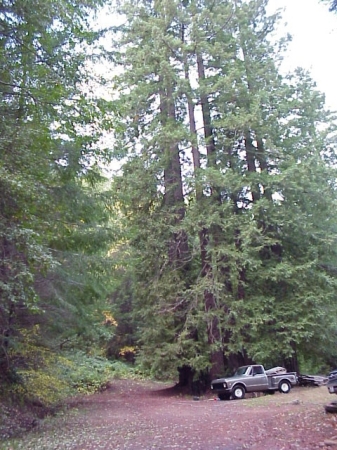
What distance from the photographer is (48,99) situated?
7.34 metres

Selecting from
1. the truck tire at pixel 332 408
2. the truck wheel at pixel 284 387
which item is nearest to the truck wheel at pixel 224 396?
the truck wheel at pixel 284 387

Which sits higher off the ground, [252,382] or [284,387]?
[252,382]

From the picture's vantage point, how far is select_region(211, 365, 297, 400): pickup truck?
15.6m

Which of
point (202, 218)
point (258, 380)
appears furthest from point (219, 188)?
point (258, 380)

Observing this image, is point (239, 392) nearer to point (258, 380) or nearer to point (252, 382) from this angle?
point (252, 382)

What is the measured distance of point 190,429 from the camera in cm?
906

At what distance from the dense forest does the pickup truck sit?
0.71 m

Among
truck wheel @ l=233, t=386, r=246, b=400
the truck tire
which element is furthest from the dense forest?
the truck tire

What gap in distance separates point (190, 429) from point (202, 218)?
9661 millimetres

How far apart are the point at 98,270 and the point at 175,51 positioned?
1282 centimetres

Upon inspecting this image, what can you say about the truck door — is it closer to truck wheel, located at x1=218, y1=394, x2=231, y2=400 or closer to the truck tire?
truck wheel, located at x1=218, y1=394, x2=231, y2=400

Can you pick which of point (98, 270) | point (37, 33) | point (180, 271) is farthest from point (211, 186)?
point (37, 33)

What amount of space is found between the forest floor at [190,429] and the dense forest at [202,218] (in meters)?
1.57

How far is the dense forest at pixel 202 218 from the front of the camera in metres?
11.7
